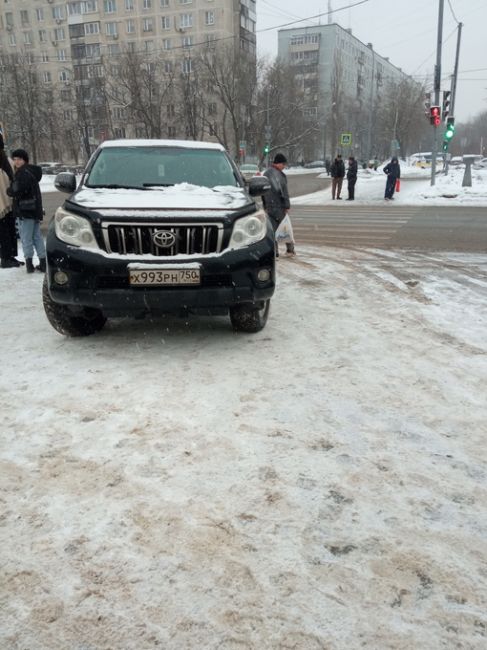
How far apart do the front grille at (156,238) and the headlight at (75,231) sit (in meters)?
0.14

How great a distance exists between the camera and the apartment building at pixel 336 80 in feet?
257

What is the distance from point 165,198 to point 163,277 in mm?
802

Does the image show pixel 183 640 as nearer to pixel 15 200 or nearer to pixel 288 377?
pixel 288 377

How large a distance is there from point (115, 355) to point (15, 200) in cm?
432

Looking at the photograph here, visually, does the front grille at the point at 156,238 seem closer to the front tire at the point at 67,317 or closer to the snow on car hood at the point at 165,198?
the snow on car hood at the point at 165,198

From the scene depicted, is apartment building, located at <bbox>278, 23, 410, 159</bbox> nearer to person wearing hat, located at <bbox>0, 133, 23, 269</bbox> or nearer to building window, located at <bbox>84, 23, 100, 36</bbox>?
building window, located at <bbox>84, 23, 100, 36</bbox>

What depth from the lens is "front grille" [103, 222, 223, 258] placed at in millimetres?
4137

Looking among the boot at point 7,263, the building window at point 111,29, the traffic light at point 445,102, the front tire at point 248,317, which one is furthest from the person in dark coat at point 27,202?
the building window at point 111,29

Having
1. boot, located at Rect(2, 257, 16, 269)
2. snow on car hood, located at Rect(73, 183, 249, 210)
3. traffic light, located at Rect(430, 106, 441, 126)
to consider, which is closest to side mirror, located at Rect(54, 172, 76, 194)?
snow on car hood, located at Rect(73, 183, 249, 210)

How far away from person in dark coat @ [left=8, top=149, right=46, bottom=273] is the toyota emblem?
4118mm

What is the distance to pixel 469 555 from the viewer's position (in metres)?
2.17

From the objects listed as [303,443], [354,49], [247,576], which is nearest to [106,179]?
[303,443]

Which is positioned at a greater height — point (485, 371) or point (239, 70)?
point (239, 70)

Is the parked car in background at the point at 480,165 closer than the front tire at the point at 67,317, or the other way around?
the front tire at the point at 67,317
